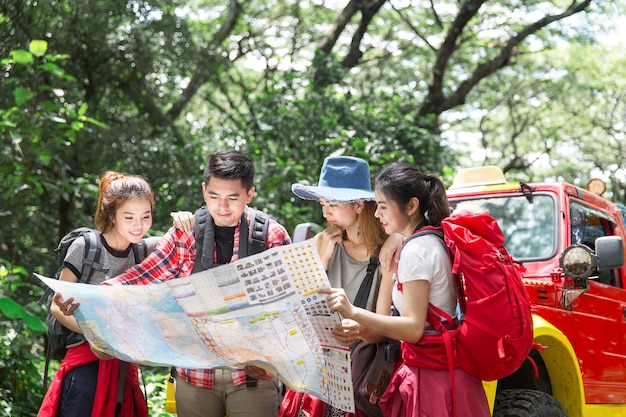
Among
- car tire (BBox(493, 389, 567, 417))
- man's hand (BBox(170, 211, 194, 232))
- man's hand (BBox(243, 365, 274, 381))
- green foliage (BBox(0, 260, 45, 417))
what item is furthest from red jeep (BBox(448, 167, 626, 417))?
green foliage (BBox(0, 260, 45, 417))

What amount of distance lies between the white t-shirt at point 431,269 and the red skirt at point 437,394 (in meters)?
0.26

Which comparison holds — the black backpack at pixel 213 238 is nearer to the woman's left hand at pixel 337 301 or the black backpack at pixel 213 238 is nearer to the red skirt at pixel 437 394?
the woman's left hand at pixel 337 301

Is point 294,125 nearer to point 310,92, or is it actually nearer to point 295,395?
point 310,92

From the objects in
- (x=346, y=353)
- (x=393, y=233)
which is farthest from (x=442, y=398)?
(x=393, y=233)

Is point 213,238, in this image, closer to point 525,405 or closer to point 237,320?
point 237,320

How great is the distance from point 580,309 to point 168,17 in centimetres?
816

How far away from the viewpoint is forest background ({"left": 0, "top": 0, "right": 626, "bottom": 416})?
23.7 ft

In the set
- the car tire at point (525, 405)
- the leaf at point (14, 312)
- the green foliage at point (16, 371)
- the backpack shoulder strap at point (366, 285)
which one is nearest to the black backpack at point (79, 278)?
the backpack shoulder strap at point (366, 285)

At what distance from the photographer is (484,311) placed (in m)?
2.96

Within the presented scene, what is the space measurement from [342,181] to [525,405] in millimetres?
1659

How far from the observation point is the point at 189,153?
10797 millimetres

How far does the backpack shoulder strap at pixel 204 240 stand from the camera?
3.32 meters

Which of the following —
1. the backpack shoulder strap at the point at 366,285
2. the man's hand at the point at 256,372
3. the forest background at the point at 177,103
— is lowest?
the man's hand at the point at 256,372

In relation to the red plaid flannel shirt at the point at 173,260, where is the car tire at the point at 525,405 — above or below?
below
